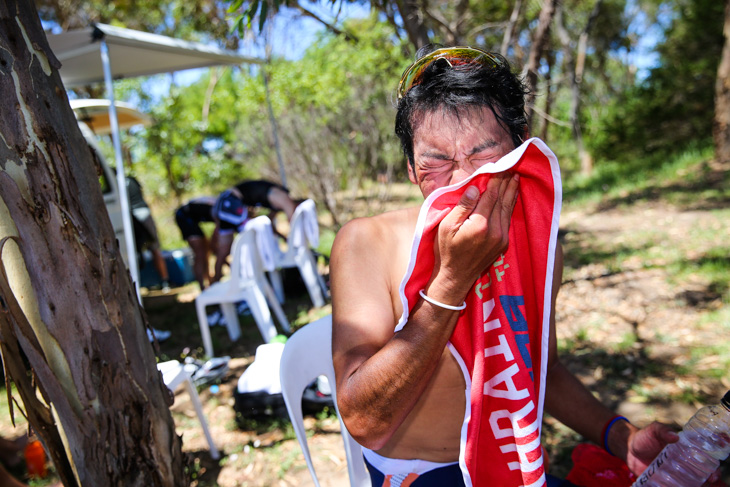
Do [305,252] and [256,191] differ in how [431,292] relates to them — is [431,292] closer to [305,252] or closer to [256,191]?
[305,252]

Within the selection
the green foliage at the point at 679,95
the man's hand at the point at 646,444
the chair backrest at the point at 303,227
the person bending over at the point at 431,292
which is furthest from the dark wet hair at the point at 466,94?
the green foliage at the point at 679,95

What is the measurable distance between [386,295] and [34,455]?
2.77 metres

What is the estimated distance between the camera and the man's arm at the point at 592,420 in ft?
4.60

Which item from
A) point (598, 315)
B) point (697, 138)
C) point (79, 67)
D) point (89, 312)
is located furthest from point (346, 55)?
point (89, 312)

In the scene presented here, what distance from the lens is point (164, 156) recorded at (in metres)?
12.1

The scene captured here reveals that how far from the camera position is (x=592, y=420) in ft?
5.12

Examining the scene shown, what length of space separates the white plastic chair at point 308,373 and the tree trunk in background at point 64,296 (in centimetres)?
43

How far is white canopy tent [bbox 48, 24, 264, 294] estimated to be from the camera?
466 centimetres

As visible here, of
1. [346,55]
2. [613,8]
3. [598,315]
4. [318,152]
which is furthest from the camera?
[613,8]

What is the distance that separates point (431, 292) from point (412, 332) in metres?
0.10

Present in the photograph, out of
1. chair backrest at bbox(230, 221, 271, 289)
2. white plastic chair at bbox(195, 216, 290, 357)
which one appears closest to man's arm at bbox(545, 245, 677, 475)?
white plastic chair at bbox(195, 216, 290, 357)

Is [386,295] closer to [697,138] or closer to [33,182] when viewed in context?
[33,182]

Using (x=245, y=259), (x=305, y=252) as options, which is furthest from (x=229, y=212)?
(x=245, y=259)

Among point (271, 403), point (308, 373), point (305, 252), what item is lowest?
point (271, 403)
